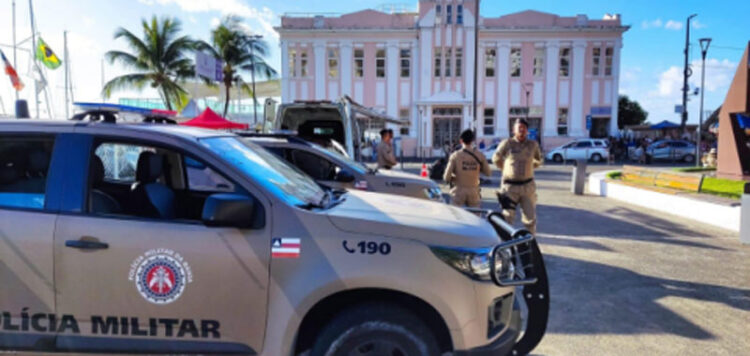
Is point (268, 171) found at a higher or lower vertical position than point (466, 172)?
higher

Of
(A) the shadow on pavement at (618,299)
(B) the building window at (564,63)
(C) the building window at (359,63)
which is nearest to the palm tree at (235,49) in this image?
(C) the building window at (359,63)

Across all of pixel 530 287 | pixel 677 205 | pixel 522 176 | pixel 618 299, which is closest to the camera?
pixel 530 287

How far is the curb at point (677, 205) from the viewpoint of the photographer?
27.4 ft

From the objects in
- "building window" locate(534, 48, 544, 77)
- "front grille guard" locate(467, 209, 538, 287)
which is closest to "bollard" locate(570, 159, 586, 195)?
"front grille guard" locate(467, 209, 538, 287)

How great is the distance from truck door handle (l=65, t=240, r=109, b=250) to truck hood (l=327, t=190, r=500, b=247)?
1242 mm

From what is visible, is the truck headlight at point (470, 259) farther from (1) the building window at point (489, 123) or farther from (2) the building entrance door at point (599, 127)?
(2) the building entrance door at point (599, 127)

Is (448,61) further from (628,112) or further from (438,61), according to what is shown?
(628,112)

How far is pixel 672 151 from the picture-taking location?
29.2m

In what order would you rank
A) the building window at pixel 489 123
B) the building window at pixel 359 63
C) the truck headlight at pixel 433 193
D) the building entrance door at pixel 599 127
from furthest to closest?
the building window at pixel 359 63, the building window at pixel 489 123, the building entrance door at pixel 599 127, the truck headlight at pixel 433 193

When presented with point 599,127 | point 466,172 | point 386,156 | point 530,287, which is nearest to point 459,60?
point 599,127

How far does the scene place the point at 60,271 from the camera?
2.57 m

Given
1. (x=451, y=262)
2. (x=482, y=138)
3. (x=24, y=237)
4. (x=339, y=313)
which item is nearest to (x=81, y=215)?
(x=24, y=237)

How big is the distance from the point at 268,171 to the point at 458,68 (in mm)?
32764

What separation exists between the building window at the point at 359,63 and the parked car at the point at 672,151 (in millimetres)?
19806
